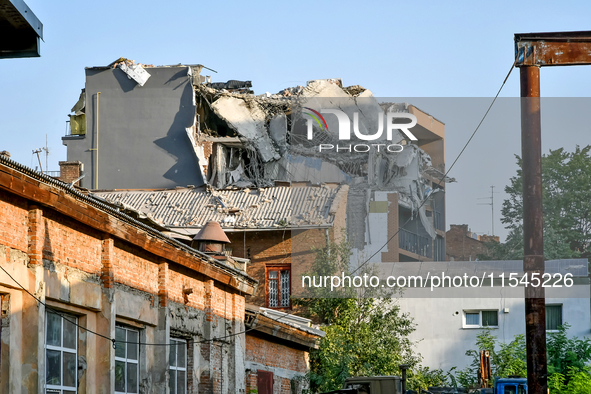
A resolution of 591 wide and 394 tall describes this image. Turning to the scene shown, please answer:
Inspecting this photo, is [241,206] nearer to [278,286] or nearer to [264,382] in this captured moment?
[278,286]

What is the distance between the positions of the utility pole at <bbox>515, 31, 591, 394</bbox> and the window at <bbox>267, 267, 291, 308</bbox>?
2035 centimetres

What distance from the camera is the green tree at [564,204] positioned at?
38844 mm

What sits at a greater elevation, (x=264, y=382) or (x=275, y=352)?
(x=275, y=352)

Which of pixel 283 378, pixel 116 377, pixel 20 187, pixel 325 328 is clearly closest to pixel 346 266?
pixel 325 328

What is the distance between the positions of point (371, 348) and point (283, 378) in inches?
163

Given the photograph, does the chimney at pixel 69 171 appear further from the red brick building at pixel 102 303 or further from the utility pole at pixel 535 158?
the utility pole at pixel 535 158

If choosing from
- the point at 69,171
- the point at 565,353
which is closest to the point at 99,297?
the point at 565,353

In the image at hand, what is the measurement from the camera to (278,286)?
3250 centimetres

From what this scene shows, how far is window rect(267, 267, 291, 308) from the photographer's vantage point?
32281 mm

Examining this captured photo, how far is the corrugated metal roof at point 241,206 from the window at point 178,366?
15026 mm

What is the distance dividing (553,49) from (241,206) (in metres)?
Result: 22.4

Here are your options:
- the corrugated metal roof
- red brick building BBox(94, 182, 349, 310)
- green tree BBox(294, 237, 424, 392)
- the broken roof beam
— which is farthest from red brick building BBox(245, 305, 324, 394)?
the broken roof beam

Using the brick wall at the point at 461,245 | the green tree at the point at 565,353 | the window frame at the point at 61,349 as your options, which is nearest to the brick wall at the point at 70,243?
the window frame at the point at 61,349

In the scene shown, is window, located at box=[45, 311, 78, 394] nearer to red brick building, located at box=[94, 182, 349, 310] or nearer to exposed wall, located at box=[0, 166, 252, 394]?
exposed wall, located at box=[0, 166, 252, 394]
